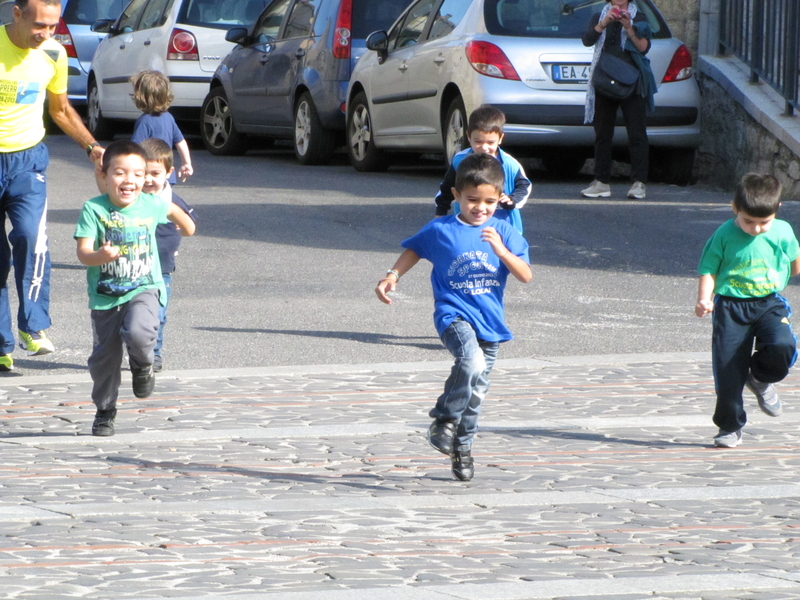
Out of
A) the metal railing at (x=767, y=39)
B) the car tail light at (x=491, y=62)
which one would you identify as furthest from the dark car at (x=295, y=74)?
the metal railing at (x=767, y=39)

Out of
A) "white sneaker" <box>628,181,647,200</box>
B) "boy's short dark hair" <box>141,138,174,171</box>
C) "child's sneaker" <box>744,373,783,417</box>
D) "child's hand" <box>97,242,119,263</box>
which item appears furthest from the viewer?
"white sneaker" <box>628,181,647,200</box>

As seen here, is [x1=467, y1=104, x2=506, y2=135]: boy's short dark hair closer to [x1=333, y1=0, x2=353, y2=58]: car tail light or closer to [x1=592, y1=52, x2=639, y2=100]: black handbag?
[x1=592, y1=52, x2=639, y2=100]: black handbag

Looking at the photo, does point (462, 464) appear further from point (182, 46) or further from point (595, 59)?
point (182, 46)

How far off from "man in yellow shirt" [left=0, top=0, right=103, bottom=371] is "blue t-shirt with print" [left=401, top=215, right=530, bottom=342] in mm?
2569

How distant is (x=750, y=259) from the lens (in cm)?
614

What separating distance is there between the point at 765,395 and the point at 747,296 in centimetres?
43

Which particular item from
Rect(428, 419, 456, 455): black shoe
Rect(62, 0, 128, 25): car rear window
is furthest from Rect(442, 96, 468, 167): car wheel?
Rect(62, 0, 128, 25): car rear window

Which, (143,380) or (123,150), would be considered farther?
(143,380)

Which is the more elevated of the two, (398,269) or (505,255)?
(505,255)

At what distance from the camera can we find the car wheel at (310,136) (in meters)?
16.2

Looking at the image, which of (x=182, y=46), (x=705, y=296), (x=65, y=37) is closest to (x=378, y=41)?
(x=182, y=46)

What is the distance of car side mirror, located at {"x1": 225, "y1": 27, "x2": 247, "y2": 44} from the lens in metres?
16.7

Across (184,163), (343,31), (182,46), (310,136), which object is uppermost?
(184,163)

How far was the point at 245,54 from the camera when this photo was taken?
17.3 m
